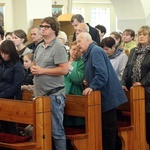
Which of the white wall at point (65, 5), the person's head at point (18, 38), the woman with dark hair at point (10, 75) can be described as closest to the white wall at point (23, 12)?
the white wall at point (65, 5)

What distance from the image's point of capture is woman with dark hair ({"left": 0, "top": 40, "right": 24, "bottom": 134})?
18.7 feet

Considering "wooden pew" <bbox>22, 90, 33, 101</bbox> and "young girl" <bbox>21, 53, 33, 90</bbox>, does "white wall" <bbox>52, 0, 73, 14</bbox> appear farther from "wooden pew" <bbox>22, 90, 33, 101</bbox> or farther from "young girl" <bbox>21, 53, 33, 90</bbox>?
"wooden pew" <bbox>22, 90, 33, 101</bbox>

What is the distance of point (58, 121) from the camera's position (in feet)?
17.0

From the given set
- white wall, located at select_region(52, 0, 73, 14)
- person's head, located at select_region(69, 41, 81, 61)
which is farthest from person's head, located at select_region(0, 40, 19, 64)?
white wall, located at select_region(52, 0, 73, 14)

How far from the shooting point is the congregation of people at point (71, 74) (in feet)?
16.9

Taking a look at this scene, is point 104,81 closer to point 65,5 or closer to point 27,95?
point 27,95

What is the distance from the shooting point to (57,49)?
511 centimetres

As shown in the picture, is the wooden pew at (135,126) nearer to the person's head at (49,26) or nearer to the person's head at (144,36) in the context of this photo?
the person's head at (144,36)

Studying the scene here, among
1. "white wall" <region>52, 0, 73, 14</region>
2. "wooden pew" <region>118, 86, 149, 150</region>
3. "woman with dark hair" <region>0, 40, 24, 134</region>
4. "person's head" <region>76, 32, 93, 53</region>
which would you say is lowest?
"wooden pew" <region>118, 86, 149, 150</region>

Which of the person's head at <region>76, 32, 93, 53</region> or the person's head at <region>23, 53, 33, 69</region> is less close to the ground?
the person's head at <region>76, 32, 93, 53</region>

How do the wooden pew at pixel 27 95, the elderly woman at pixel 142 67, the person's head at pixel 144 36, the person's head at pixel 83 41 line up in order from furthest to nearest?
the wooden pew at pixel 27 95, the person's head at pixel 144 36, the elderly woman at pixel 142 67, the person's head at pixel 83 41

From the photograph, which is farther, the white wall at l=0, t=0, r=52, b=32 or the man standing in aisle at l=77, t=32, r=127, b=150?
the white wall at l=0, t=0, r=52, b=32

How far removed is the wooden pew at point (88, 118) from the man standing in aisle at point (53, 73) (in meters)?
0.26

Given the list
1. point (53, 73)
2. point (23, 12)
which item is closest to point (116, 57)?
point (53, 73)
